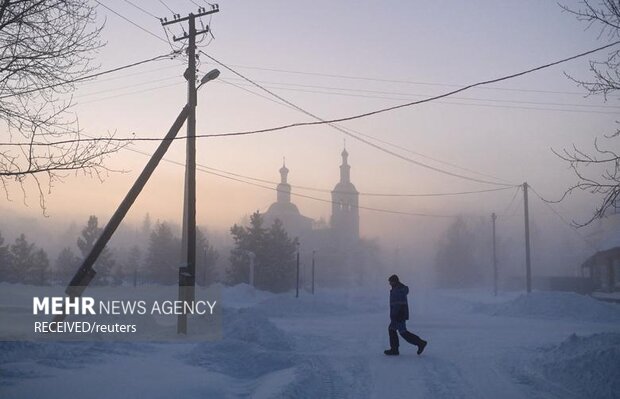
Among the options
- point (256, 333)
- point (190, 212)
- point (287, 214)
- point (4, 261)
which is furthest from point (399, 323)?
point (287, 214)

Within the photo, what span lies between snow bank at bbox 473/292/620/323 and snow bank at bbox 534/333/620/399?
22.0 meters

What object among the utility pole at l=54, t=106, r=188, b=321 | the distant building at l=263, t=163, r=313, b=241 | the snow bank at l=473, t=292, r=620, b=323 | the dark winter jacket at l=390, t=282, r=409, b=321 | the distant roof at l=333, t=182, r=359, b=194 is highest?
the distant roof at l=333, t=182, r=359, b=194

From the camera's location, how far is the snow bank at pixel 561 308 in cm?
3356

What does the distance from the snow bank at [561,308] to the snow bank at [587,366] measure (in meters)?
22.0

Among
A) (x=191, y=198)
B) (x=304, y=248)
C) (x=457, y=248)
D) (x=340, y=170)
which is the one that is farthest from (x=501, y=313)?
(x=340, y=170)

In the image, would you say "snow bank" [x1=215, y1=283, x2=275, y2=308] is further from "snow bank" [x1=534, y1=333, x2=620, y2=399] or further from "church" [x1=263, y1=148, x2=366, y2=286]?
"church" [x1=263, y1=148, x2=366, y2=286]

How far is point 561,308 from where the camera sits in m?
35.6

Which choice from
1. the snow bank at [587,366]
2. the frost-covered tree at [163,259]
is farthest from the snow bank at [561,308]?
the frost-covered tree at [163,259]

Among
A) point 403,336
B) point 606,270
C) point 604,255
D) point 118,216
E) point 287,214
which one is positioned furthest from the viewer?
point 287,214

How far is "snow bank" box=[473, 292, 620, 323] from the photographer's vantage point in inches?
1321

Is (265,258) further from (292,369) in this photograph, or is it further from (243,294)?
(292,369)

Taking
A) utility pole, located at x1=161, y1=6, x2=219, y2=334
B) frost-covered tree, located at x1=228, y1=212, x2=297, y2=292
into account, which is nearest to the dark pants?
utility pole, located at x1=161, y1=6, x2=219, y2=334

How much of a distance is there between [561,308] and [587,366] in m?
27.0

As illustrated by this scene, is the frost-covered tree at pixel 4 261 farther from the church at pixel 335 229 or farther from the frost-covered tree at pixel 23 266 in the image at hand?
the church at pixel 335 229
